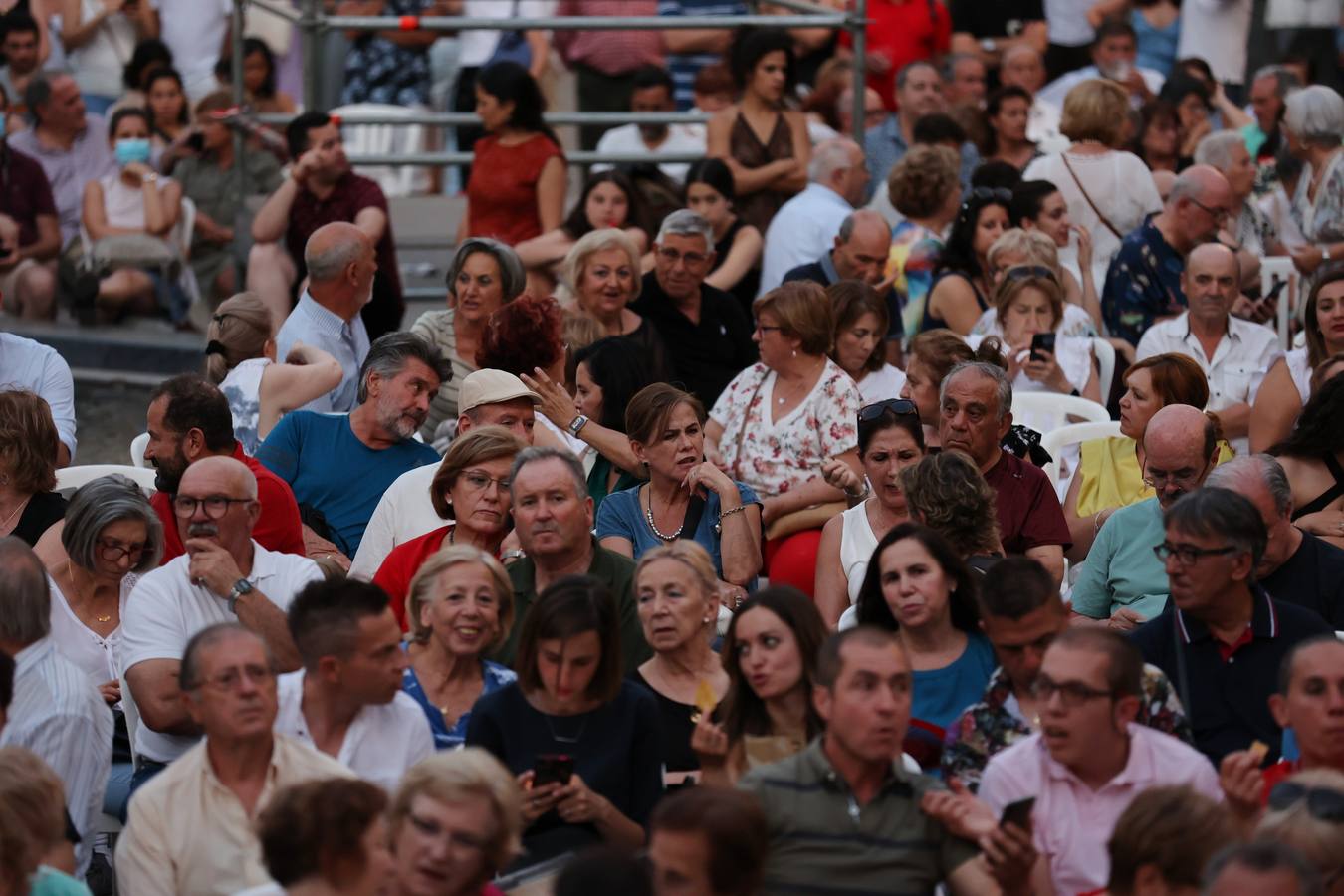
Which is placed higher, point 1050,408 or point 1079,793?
point 1050,408

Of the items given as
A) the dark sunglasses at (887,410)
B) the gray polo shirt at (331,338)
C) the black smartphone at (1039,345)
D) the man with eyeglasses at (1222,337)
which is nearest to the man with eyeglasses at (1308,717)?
the dark sunglasses at (887,410)

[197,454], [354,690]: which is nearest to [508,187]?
[197,454]

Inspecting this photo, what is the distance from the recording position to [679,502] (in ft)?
23.8

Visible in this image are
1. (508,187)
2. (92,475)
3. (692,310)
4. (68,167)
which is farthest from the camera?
(68,167)

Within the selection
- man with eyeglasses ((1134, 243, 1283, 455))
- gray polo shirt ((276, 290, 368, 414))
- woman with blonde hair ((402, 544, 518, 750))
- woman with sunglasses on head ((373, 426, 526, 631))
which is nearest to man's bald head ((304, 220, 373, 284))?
gray polo shirt ((276, 290, 368, 414))

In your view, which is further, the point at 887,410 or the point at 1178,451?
the point at 887,410

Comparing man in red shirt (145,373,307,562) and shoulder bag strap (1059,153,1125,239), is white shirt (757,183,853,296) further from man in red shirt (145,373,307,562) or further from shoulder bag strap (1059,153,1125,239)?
man in red shirt (145,373,307,562)

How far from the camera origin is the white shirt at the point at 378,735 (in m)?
5.55

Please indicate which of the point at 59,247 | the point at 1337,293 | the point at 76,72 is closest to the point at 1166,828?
the point at 1337,293

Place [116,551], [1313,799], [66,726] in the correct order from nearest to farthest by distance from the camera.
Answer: [1313,799]
[66,726]
[116,551]

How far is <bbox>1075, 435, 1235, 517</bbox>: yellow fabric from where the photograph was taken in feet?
25.0

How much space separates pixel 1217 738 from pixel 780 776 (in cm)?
134

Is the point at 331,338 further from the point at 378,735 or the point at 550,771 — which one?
the point at 550,771

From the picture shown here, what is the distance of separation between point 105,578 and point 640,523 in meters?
1.63
